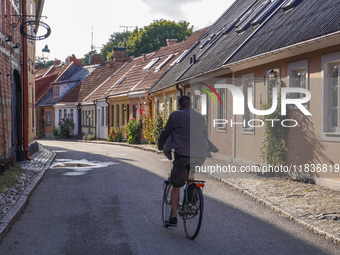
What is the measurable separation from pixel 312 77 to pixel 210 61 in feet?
29.3

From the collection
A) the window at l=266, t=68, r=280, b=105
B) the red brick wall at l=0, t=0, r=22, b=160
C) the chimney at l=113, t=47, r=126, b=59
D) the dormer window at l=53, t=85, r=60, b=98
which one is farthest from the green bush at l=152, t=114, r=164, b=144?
the dormer window at l=53, t=85, r=60, b=98

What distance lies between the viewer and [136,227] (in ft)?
24.2

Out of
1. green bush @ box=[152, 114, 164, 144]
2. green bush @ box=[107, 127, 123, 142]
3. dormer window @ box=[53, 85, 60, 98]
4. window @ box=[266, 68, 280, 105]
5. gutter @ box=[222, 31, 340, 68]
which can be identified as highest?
dormer window @ box=[53, 85, 60, 98]

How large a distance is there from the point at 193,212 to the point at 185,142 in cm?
92

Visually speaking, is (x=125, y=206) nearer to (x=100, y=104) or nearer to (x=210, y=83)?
(x=210, y=83)

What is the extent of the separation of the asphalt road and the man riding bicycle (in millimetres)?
861

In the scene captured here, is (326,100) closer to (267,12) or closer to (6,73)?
(267,12)

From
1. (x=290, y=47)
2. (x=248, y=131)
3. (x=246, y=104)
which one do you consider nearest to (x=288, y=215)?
(x=290, y=47)

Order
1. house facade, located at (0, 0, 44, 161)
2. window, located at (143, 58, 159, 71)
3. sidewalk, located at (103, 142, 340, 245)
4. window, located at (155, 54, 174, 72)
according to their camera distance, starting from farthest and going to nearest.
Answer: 1. window, located at (143, 58, 159, 71)
2. window, located at (155, 54, 174, 72)
3. house facade, located at (0, 0, 44, 161)
4. sidewalk, located at (103, 142, 340, 245)

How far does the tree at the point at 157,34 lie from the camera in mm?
59250

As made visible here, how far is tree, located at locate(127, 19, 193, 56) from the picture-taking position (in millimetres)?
59250

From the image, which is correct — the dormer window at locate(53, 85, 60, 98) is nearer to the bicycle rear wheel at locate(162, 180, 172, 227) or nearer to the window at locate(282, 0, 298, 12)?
the window at locate(282, 0, 298, 12)

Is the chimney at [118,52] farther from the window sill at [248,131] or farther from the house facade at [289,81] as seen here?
the window sill at [248,131]

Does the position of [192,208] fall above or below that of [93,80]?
below
